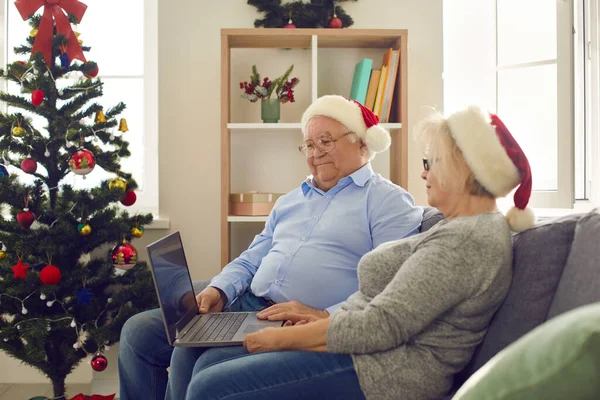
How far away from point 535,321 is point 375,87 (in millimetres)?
1677

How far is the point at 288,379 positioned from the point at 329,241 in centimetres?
74

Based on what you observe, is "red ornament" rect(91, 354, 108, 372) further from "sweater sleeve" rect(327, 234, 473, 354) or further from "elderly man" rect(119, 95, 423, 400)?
"sweater sleeve" rect(327, 234, 473, 354)

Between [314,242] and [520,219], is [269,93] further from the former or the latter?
[520,219]

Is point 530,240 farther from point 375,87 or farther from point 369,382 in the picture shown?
point 375,87

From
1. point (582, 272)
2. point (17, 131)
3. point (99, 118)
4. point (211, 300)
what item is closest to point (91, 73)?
point (99, 118)

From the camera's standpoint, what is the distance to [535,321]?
1.30 meters

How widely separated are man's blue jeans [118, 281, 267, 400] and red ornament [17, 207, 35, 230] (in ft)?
2.37

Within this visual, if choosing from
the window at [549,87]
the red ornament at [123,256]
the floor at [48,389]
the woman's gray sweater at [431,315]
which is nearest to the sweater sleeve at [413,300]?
the woman's gray sweater at [431,315]

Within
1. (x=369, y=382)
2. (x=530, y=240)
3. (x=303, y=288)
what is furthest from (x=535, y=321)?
(x=303, y=288)

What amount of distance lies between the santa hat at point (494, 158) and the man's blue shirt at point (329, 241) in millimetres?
571

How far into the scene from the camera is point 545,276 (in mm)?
1311

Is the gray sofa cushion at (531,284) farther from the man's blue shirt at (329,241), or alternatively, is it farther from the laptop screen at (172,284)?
the laptop screen at (172,284)

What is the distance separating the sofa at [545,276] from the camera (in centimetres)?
123

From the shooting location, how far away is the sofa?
4.04 ft
